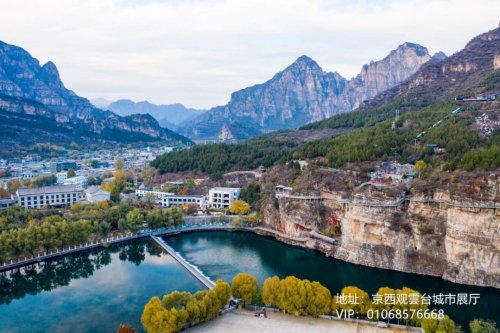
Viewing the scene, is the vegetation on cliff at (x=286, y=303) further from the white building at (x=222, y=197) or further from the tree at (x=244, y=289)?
the white building at (x=222, y=197)

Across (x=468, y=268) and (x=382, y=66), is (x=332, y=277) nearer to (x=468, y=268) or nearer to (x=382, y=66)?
(x=468, y=268)

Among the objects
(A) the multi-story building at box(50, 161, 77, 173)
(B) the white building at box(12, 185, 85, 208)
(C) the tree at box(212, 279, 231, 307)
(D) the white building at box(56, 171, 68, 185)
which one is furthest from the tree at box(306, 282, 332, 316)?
(A) the multi-story building at box(50, 161, 77, 173)

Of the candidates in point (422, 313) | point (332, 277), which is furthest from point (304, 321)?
point (332, 277)

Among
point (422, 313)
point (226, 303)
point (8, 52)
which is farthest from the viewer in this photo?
point (8, 52)

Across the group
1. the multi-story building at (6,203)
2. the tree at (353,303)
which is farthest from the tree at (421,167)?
the multi-story building at (6,203)

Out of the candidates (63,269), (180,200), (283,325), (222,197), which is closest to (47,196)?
(180,200)

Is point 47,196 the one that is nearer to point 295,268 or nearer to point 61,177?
point 61,177
